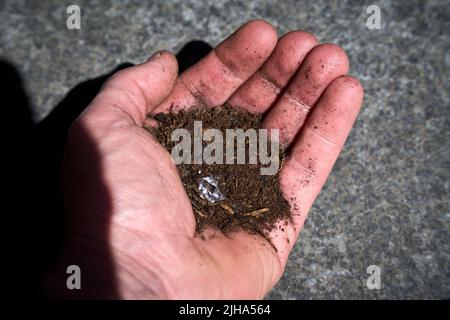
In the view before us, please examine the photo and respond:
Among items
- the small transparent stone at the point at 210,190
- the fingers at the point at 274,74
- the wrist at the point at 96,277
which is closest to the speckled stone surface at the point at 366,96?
the fingers at the point at 274,74

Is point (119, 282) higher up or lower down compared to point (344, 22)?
lower down

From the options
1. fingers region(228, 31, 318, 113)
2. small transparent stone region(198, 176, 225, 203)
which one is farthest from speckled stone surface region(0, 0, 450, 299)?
small transparent stone region(198, 176, 225, 203)

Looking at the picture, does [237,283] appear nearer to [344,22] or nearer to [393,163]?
[393,163]

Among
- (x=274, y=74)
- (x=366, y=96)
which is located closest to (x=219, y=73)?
(x=274, y=74)

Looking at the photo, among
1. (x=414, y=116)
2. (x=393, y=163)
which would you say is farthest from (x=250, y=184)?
(x=414, y=116)

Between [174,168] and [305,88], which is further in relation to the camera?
[305,88]

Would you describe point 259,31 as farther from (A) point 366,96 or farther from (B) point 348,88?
(A) point 366,96
